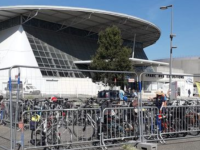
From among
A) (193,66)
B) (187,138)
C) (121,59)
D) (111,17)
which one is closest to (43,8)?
(111,17)

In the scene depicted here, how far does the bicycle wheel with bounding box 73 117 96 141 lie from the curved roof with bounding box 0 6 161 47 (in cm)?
3426

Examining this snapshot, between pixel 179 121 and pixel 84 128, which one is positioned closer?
pixel 84 128

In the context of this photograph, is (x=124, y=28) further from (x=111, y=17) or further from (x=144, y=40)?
(x=144, y=40)

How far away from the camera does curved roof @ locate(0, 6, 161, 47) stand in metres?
40.7

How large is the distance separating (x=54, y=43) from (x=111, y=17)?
9.62 metres

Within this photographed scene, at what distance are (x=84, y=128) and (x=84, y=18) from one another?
3902cm

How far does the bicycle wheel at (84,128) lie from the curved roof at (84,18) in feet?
112

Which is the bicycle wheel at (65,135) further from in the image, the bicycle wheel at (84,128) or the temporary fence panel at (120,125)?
the temporary fence panel at (120,125)

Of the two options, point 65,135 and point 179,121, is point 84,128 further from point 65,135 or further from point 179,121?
point 179,121

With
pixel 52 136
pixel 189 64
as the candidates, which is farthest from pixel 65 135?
pixel 189 64

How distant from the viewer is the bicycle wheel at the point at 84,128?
7770 millimetres

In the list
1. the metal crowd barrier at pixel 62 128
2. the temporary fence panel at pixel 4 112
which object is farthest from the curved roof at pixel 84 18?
the metal crowd barrier at pixel 62 128

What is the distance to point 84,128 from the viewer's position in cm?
788

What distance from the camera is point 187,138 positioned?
9.24 m
